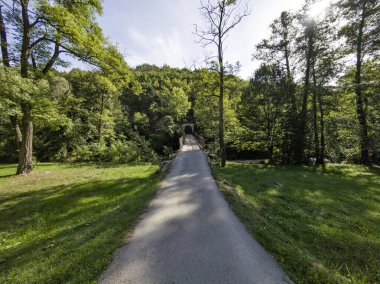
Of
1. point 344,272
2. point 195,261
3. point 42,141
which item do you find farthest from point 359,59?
point 42,141

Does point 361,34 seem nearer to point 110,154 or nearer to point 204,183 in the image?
point 204,183

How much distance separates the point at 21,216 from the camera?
17.4 feet

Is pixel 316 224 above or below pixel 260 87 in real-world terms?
below

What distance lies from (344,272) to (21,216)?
7735mm

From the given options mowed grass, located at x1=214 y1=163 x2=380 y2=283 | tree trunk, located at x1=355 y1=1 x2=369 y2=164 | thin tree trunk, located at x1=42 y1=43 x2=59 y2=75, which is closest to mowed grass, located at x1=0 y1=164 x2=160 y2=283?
mowed grass, located at x1=214 y1=163 x2=380 y2=283

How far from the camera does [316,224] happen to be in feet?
16.0

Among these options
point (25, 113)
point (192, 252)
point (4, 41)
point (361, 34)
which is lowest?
point (192, 252)

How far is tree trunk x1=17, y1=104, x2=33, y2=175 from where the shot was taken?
9.17m

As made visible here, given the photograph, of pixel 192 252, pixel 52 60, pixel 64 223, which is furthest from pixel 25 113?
pixel 192 252

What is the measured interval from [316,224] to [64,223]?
21.9 ft

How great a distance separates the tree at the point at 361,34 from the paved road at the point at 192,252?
47.9 feet

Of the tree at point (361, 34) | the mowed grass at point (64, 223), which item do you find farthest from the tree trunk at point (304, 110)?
the mowed grass at point (64, 223)

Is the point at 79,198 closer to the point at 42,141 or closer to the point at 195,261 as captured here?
the point at 195,261

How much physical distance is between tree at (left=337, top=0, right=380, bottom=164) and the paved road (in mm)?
14600
